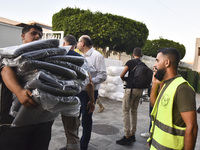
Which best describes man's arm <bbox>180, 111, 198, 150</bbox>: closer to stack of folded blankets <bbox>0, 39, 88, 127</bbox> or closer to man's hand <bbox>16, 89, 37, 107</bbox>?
Result: stack of folded blankets <bbox>0, 39, 88, 127</bbox>

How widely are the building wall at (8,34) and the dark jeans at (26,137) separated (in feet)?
20.5

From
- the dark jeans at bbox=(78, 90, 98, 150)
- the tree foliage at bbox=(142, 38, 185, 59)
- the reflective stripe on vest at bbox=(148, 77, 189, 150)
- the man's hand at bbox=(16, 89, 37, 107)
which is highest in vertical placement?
the tree foliage at bbox=(142, 38, 185, 59)

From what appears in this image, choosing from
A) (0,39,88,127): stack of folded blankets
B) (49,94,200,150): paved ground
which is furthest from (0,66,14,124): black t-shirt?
(49,94,200,150): paved ground

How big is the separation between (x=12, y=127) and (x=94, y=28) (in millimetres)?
15930

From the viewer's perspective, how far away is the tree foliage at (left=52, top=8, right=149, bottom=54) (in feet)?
53.4

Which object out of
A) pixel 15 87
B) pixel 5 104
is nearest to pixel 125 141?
pixel 5 104

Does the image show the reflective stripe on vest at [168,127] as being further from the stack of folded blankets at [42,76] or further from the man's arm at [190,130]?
the stack of folded blankets at [42,76]

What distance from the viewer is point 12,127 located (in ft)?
4.97

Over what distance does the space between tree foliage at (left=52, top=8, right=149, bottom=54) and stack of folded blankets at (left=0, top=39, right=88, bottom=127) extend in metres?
15.1

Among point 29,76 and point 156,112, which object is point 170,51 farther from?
point 29,76

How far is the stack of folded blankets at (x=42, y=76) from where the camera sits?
4.48 ft

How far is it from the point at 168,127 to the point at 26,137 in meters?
1.26

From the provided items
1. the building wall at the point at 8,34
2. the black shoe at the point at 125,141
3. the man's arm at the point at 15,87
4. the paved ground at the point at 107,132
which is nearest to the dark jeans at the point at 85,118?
the paved ground at the point at 107,132

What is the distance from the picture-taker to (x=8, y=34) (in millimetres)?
7027
